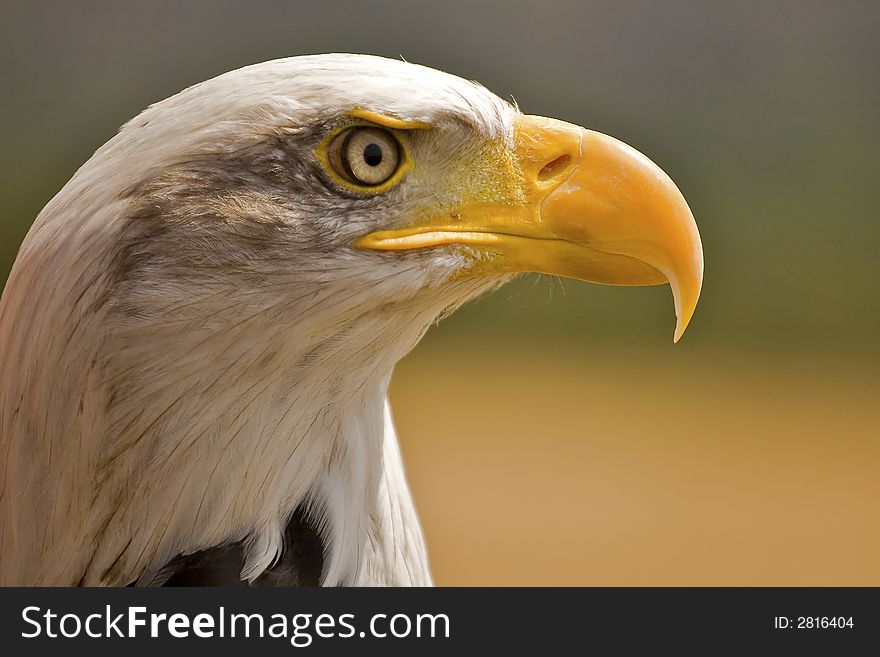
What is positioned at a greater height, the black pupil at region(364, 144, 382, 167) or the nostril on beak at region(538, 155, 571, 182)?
the nostril on beak at region(538, 155, 571, 182)

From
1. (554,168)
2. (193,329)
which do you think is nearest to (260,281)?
(193,329)

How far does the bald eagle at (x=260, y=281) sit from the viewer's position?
1173 mm

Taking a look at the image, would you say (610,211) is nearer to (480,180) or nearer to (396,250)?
(480,180)

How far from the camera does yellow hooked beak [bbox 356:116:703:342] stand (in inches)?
49.5

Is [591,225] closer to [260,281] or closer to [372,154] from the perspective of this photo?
[372,154]

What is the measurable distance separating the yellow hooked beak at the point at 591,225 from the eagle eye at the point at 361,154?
0.10 metres

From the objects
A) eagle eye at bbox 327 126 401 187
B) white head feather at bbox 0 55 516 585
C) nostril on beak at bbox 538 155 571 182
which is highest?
nostril on beak at bbox 538 155 571 182

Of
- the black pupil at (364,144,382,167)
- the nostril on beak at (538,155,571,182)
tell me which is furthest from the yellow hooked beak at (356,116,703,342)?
the black pupil at (364,144,382,167)

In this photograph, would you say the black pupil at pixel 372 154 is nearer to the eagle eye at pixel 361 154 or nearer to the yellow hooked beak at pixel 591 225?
the eagle eye at pixel 361 154

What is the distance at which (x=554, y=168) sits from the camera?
1.30 m

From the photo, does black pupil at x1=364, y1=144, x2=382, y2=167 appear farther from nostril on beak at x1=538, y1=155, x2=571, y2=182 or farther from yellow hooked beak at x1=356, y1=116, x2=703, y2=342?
nostril on beak at x1=538, y1=155, x2=571, y2=182

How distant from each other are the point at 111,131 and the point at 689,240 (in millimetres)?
2234

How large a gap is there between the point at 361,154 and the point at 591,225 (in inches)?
11.8
